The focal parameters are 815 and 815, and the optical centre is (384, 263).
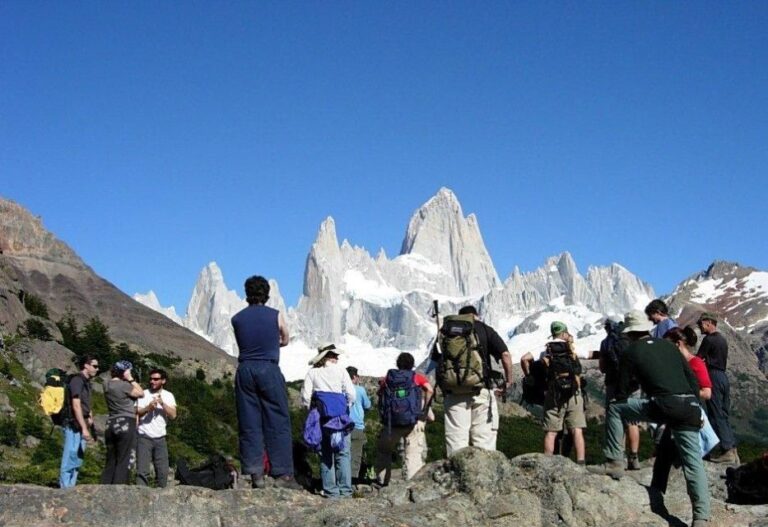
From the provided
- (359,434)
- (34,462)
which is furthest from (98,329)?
(359,434)

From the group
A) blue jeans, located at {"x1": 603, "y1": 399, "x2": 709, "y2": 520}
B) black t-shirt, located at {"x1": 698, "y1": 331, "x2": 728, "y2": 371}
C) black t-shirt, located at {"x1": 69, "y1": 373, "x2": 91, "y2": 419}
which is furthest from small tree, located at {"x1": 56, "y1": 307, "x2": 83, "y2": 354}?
blue jeans, located at {"x1": 603, "y1": 399, "x2": 709, "y2": 520}

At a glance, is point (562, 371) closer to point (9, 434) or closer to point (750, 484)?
point (750, 484)

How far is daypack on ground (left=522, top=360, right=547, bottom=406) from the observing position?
10367 millimetres

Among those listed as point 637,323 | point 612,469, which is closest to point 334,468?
point 612,469

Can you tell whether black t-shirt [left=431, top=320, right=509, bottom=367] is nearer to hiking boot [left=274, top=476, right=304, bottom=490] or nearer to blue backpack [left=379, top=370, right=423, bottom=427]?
blue backpack [left=379, top=370, right=423, bottom=427]

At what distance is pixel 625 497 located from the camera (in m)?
8.22

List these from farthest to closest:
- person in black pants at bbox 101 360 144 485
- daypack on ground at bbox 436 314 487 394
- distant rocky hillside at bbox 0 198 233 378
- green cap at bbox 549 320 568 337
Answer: distant rocky hillside at bbox 0 198 233 378 < green cap at bbox 549 320 568 337 < person in black pants at bbox 101 360 144 485 < daypack on ground at bbox 436 314 487 394

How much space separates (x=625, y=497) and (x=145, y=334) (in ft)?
133

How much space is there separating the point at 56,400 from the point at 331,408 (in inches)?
163

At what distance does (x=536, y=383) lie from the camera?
1044cm

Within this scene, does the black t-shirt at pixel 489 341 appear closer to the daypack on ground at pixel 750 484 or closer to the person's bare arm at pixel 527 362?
the person's bare arm at pixel 527 362

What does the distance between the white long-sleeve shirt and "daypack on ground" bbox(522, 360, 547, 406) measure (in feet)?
7.80

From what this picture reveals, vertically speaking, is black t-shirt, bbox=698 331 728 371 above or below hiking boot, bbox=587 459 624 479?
above

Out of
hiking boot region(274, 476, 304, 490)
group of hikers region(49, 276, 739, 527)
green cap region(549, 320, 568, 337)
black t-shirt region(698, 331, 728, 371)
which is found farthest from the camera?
black t-shirt region(698, 331, 728, 371)
